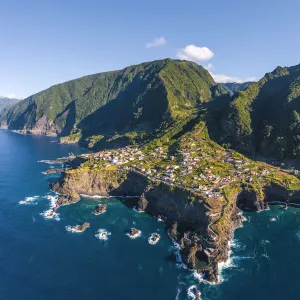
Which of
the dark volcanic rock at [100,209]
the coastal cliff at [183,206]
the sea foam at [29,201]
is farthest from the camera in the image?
the sea foam at [29,201]

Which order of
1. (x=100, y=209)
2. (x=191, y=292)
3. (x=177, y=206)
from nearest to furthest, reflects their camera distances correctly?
(x=191, y=292), (x=177, y=206), (x=100, y=209)

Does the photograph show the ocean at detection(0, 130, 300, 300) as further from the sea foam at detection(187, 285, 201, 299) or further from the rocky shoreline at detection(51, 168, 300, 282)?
the rocky shoreline at detection(51, 168, 300, 282)

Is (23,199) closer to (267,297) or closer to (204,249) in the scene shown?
(204,249)

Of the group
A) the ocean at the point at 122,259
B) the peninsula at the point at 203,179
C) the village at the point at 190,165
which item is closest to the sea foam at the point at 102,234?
the ocean at the point at 122,259

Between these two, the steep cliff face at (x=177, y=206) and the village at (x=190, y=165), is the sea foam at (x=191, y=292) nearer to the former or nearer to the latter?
the steep cliff face at (x=177, y=206)

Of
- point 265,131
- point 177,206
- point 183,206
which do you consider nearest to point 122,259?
point 183,206

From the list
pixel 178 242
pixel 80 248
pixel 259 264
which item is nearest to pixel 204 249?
pixel 178 242

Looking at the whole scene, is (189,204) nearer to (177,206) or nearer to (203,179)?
(177,206)

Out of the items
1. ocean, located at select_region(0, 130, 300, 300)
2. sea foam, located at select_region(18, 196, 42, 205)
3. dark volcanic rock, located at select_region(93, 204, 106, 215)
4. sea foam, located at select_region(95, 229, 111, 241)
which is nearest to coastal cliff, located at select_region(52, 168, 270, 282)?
ocean, located at select_region(0, 130, 300, 300)
